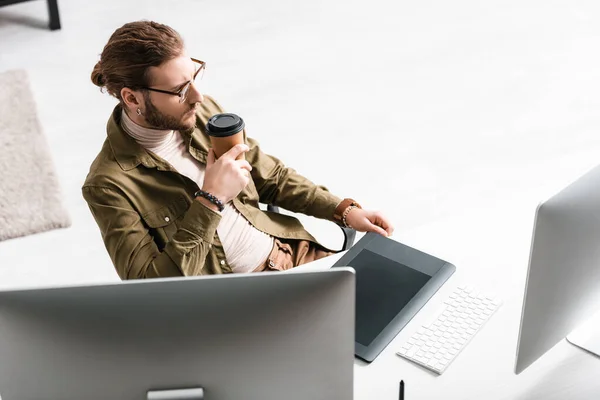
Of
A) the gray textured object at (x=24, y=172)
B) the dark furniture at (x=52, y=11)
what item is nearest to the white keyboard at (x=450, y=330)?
the gray textured object at (x=24, y=172)

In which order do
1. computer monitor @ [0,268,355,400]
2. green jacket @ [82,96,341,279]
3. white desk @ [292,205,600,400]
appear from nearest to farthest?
computer monitor @ [0,268,355,400] → white desk @ [292,205,600,400] → green jacket @ [82,96,341,279]

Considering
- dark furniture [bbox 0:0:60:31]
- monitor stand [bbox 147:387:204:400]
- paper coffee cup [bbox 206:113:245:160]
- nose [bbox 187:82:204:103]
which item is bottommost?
dark furniture [bbox 0:0:60:31]

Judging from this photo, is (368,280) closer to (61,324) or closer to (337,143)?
(61,324)

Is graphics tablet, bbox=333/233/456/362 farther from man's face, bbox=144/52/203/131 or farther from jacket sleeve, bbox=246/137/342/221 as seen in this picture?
man's face, bbox=144/52/203/131

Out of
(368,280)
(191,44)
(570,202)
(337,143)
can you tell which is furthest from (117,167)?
(191,44)

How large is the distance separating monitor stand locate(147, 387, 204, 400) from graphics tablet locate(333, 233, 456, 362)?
49 centimetres

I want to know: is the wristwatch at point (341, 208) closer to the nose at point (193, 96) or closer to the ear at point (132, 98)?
the nose at point (193, 96)

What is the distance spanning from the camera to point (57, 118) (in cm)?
403

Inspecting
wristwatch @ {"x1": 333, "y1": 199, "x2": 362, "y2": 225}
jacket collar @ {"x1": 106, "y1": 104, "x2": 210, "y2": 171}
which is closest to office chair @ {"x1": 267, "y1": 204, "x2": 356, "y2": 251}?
wristwatch @ {"x1": 333, "y1": 199, "x2": 362, "y2": 225}

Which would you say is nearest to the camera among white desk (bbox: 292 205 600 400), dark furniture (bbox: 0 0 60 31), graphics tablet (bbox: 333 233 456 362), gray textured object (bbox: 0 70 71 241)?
white desk (bbox: 292 205 600 400)

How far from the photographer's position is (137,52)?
2.11m

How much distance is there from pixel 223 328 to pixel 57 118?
276 centimetres

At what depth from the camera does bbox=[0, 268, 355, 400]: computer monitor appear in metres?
1.49

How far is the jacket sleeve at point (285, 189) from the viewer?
2.46 m
